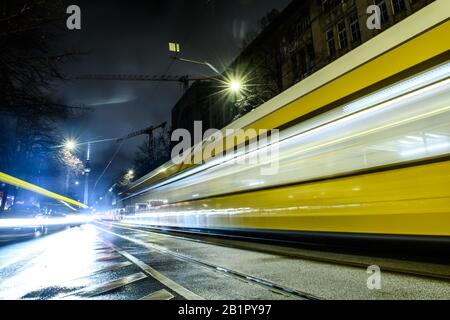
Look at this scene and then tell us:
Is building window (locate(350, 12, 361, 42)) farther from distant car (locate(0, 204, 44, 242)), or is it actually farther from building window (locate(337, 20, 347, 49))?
distant car (locate(0, 204, 44, 242))

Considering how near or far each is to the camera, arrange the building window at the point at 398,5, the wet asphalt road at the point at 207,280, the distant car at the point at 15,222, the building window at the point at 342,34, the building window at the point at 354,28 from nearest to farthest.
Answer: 1. the wet asphalt road at the point at 207,280
2. the distant car at the point at 15,222
3. the building window at the point at 398,5
4. the building window at the point at 354,28
5. the building window at the point at 342,34

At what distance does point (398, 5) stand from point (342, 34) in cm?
448

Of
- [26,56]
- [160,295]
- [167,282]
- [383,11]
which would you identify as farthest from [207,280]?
[383,11]

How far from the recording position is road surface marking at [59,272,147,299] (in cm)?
319

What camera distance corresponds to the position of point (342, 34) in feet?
71.9

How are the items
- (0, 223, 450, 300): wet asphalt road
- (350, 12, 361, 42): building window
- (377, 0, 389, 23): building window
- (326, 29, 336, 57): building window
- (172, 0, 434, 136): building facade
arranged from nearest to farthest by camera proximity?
(0, 223, 450, 300): wet asphalt road, (377, 0, 389, 23): building window, (172, 0, 434, 136): building facade, (350, 12, 361, 42): building window, (326, 29, 336, 57): building window

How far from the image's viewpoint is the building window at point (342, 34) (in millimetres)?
21608

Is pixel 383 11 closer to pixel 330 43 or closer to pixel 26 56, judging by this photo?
pixel 330 43

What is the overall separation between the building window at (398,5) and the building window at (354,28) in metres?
2.62

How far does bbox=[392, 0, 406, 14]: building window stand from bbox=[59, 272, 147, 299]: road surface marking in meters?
21.0

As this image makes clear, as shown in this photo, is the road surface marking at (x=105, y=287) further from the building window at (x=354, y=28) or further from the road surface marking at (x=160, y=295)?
the building window at (x=354, y=28)

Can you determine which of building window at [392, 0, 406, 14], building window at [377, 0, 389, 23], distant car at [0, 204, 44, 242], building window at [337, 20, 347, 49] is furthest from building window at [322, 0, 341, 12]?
distant car at [0, 204, 44, 242]

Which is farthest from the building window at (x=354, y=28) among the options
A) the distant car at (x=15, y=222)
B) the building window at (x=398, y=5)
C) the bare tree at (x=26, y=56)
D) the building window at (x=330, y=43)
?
the distant car at (x=15, y=222)

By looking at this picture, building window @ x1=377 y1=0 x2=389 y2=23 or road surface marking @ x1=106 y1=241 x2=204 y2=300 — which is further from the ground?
building window @ x1=377 y1=0 x2=389 y2=23
